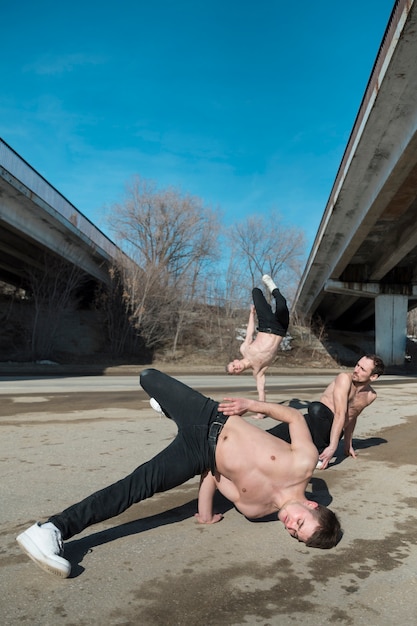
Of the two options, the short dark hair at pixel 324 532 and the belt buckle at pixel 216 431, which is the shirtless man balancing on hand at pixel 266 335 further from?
the short dark hair at pixel 324 532

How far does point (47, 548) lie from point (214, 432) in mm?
1140

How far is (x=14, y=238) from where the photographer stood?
963 inches

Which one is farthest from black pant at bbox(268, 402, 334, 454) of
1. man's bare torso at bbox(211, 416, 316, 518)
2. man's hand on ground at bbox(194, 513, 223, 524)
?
man's bare torso at bbox(211, 416, 316, 518)

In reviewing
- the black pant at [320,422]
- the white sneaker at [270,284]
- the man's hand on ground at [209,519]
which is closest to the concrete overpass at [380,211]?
the white sneaker at [270,284]

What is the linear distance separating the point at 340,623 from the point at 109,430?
471cm

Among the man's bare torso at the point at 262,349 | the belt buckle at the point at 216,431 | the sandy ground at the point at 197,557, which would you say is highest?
the man's bare torso at the point at 262,349

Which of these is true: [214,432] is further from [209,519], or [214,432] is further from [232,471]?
[209,519]

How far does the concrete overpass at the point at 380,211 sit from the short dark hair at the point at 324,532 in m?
10.5

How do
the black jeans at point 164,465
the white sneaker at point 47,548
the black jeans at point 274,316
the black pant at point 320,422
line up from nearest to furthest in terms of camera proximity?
1. the white sneaker at point 47,548
2. the black jeans at point 164,465
3. the black pant at point 320,422
4. the black jeans at point 274,316

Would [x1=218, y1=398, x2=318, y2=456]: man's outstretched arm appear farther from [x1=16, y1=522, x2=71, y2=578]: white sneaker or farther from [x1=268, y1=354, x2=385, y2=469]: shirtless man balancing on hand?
[x1=268, y1=354, x2=385, y2=469]: shirtless man balancing on hand

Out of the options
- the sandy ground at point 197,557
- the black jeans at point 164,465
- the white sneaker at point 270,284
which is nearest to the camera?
the sandy ground at point 197,557

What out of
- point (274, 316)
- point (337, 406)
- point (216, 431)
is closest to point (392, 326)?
point (274, 316)

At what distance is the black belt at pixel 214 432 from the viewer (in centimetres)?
323

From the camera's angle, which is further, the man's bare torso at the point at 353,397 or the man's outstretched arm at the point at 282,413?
the man's bare torso at the point at 353,397
